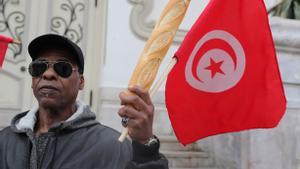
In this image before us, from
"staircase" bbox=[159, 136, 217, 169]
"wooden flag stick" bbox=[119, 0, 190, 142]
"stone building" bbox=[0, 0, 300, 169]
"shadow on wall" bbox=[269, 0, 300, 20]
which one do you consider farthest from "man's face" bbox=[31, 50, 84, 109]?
"shadow on wall" bbox=[269, 0, 300, 20]

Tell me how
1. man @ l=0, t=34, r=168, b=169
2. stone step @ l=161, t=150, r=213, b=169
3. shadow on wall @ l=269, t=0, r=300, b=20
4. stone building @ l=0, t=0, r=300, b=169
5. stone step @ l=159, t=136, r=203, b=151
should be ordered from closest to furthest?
man @ l=0, t=34, r=168, b=169
stone step @ l=161, t=150, r=213, b=169
stone step @ l=159, t=136, r=203, b=151
stone building @ l=0, t=0, r=300, b=169
shadow on wall @ l=269, t=0, r=300, b=20

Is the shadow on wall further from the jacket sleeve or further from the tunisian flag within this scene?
the jacket sleeve

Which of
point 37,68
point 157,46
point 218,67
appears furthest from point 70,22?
point 157,46

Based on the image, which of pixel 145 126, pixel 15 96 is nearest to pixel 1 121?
pixel 15 96

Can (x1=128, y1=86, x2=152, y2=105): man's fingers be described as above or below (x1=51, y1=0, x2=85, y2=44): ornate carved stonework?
above

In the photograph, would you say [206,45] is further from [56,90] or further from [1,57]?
[1,57]

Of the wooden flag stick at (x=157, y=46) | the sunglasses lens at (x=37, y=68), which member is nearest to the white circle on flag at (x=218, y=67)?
the wooden flag stick at (x=157, y=46)

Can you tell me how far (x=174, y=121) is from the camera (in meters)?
2.19

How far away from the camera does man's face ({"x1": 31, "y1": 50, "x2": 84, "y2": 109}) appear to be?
187cm

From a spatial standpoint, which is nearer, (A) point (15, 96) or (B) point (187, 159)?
(B) point (187, 159)

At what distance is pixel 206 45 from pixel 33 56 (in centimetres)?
76

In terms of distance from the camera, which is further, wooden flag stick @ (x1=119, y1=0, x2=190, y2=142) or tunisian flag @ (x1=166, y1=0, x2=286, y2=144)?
tunisian flag @ (x1=166, y1=0, x2=286, y2=144)

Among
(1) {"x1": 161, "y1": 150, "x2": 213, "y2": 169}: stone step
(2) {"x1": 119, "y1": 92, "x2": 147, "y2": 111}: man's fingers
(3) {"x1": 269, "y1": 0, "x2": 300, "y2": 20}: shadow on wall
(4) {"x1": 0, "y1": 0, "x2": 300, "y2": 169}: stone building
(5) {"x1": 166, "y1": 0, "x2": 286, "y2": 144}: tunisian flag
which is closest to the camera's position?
(2) {"x1": 119, "y1": 92, "x2": 147, "y2": 111}: man's fingers

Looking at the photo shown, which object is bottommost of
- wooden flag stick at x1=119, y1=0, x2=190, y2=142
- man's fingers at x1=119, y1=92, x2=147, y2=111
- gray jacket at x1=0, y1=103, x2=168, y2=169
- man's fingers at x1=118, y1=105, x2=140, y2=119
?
gray jacket at x1=0, y1=103, x2=168, y2=169
